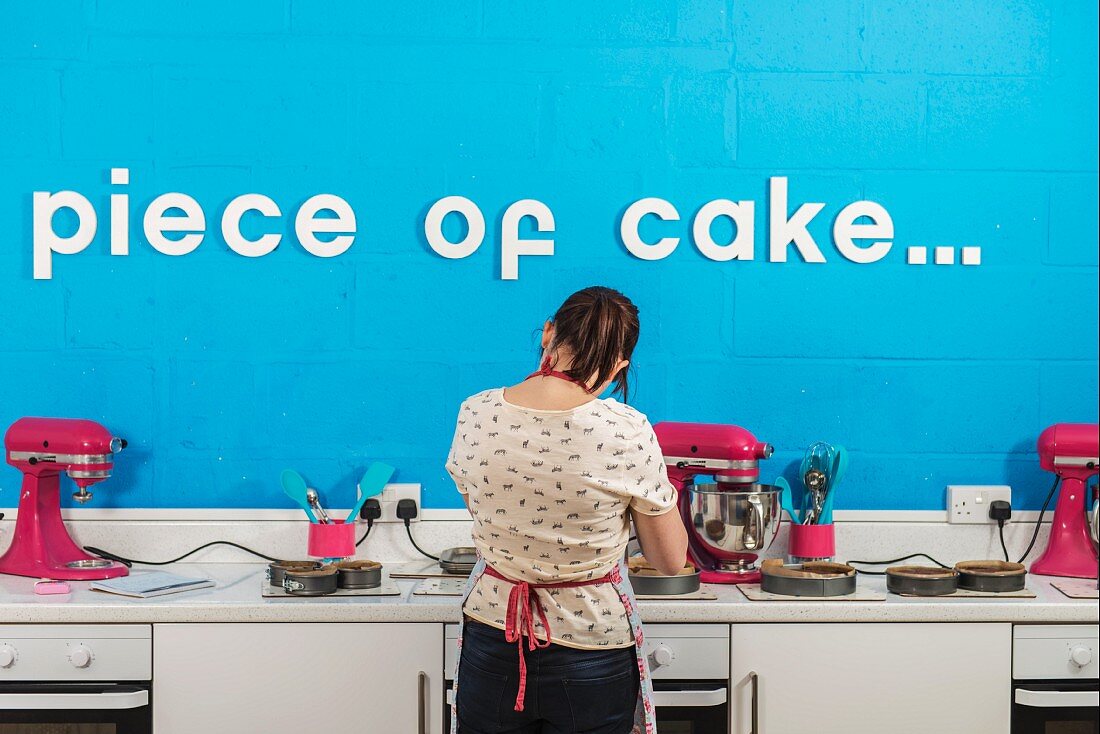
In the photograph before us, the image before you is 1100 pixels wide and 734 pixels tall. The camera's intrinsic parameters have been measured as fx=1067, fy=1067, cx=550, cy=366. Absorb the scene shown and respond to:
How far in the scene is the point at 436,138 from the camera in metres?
2.73

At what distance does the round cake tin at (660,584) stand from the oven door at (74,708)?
106 cm

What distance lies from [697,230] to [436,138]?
71 centimetres

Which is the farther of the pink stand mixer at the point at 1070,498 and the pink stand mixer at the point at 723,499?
the pink stand mixer at the point at 1070,498

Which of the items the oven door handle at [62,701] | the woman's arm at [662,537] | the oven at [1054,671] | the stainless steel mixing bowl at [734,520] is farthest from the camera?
the stainless steel mixing bowl at [734,520]

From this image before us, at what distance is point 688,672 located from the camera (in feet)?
7.45

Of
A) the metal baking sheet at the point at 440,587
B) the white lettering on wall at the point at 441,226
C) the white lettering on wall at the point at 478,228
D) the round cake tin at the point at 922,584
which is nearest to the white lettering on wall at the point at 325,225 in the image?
the white lettering on wall at the point at 478,228

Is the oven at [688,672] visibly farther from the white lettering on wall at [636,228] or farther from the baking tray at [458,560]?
the white lettering on wall at [636,228]

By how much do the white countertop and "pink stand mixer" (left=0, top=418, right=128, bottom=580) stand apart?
145mm

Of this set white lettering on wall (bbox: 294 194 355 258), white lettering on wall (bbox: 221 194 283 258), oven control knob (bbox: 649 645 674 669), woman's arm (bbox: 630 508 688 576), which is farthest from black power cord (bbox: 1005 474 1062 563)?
white lettering on wall (bbox: 221 194 283 258)

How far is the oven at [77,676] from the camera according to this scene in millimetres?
2195

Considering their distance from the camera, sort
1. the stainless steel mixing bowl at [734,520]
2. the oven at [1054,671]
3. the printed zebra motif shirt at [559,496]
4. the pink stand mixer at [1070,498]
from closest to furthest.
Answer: the printed zebra motif shirt at [559,496]
the oven at [1054,671]
the stainless steel mixing bowl at [734,520]
the pink stand mixer at [1070,498]

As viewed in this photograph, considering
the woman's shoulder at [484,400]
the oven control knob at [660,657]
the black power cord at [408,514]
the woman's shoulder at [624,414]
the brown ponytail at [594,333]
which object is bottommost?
the oven control knob at [660,657]

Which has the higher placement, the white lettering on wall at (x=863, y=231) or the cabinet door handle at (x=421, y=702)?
the white lettering on wall at (x=863, y=231)

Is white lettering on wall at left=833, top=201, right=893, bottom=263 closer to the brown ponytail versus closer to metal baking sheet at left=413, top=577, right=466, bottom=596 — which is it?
the brown ponytail
